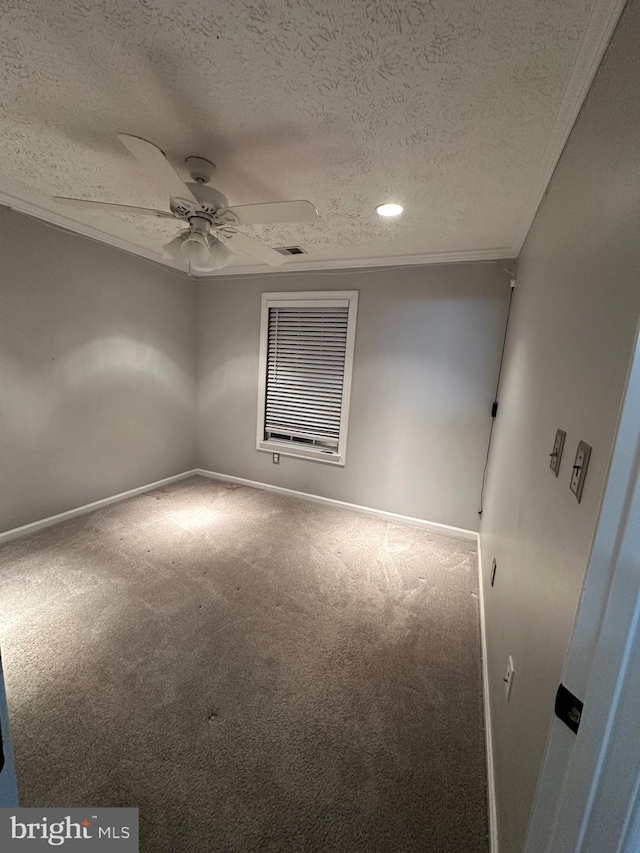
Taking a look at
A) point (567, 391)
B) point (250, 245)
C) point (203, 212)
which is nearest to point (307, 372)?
point (250, 245)

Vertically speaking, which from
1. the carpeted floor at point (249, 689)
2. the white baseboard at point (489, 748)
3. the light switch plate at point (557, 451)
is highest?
Result: the light switch plate at point (557, 451)

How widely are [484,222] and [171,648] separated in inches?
124

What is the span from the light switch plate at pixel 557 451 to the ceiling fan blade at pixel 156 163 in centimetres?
164

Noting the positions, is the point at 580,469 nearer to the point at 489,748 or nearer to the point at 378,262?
the point at 489,748

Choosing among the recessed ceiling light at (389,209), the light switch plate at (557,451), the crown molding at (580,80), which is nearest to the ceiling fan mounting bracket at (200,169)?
the recessed ceiling light at (389,209)

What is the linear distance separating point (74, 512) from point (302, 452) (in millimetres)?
2185

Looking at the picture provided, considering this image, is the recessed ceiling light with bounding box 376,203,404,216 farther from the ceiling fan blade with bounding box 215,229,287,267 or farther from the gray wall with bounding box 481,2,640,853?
the gray wall with bounding box 481,2,640,853

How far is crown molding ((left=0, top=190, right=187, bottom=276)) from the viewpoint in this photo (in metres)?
2.45

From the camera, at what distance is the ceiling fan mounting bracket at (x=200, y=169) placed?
1769mm

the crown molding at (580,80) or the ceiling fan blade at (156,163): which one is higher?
the crown molding at (580,80)

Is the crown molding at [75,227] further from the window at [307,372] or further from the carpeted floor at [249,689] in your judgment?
the carpeted floor at [249,689]

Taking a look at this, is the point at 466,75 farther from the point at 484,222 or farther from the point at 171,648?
the point at 171,648

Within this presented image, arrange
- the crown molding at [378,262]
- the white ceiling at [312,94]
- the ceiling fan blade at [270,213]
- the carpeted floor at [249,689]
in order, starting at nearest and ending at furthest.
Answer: the white ceiling at [312,94], the carpeted floor at [249,689], the ceiling fan blade at [270,213], the crown molding at [378,262]

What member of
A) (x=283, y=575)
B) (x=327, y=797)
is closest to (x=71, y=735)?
(x=327, y=797)
